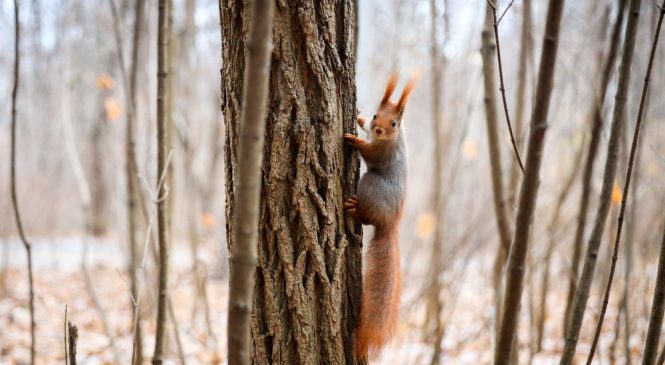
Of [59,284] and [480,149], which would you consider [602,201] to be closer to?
[480,149]

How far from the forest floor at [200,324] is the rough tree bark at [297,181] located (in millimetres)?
731

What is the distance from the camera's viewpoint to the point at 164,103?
167 cm

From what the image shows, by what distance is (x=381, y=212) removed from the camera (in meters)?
1.69

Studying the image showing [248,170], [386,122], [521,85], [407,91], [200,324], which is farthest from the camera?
[200,324]

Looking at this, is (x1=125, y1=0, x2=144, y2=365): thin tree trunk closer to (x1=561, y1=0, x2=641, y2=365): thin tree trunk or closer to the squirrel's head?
the squirrel's head

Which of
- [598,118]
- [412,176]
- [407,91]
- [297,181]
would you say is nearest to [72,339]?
[297,181]

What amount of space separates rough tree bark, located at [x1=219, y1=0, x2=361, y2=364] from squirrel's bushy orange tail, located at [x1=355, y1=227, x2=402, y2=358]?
0.08 meters

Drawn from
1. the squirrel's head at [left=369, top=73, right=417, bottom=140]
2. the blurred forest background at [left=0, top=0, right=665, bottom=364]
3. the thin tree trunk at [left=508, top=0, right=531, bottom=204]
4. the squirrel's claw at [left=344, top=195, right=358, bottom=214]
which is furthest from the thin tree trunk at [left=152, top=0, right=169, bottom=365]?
the thin tree trunk at [left=508, top=0, right=531, bottom=204]

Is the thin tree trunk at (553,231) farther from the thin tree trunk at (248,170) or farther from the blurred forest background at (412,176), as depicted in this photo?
the thin tree trunk at (248,170)

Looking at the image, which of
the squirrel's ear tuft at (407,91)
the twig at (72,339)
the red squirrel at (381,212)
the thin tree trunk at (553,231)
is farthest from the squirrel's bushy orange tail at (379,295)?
the thin tree trunk at (553,231)

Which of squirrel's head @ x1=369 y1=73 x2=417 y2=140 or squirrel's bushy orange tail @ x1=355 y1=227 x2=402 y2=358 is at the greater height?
squirrel's head @ x1=369 y1=73 x2=417 y2=140

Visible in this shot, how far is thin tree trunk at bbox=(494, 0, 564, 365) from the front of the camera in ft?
2.98

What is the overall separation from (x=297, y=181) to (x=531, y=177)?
→ 60cm

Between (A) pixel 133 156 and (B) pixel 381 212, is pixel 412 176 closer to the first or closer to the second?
(A) pixel 133 156
